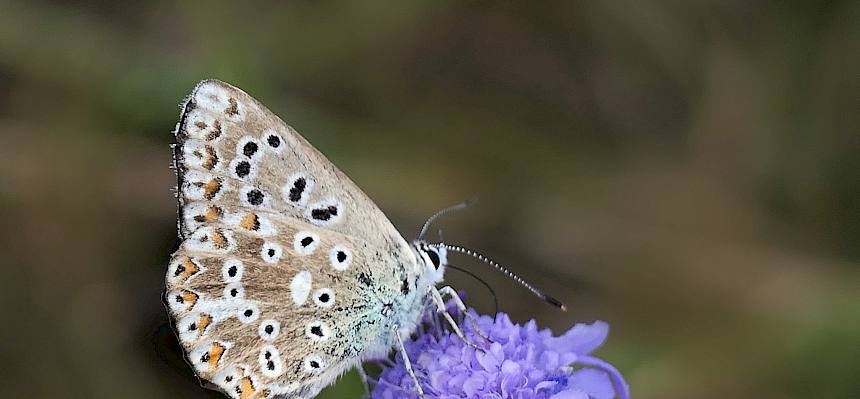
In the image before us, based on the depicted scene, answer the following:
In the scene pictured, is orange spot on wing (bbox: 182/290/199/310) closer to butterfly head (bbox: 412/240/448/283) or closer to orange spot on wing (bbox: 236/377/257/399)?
orange spot on wing (bbox: 236/377/257/399)

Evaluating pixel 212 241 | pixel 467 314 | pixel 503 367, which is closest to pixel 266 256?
pixel 212 241

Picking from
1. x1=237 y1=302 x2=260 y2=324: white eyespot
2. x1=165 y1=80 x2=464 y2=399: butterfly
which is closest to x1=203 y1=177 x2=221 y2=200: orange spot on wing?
x1=165 y1=80 x2=464 y2=399: butterfly

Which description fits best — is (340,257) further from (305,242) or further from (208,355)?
(208,355)

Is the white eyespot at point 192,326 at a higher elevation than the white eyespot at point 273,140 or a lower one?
lower

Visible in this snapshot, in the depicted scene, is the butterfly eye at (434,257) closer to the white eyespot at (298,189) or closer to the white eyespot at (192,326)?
the white eyespot at (298,189)

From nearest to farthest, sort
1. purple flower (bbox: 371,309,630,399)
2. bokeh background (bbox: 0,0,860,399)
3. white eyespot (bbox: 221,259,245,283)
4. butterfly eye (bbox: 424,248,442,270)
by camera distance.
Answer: purple flower (bbox: 371,309,630,399), white eyespot (bbox: 221,259,245,283), butterfly eye (bbox: 424,248,442,270), bokeh background (bbox: 0,0,860,399)

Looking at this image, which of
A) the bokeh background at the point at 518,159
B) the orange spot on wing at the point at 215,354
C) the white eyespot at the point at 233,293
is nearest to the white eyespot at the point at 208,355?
the orange spot on wing at the point at 215,354

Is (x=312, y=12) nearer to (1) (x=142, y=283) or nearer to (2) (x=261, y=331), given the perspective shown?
(1) (x=142, y=283)
